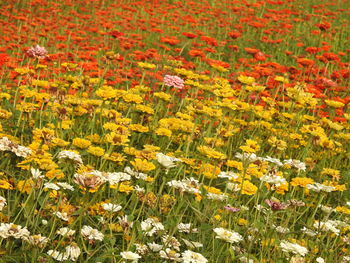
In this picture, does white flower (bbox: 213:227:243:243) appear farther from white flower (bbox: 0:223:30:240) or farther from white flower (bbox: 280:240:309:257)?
white flower (bbox: 0:223:30:240)

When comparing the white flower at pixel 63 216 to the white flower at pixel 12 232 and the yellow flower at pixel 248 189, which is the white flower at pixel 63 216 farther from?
the yellow flower at pixel 248 189

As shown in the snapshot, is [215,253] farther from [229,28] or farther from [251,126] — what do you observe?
[229,28]

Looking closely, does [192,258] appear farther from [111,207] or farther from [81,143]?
[81,143]

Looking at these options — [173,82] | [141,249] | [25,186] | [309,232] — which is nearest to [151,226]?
[141,249]

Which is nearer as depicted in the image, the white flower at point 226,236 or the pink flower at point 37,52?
the white flower at point 226,236

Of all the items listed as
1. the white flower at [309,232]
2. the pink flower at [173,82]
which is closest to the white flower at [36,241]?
the white flower at [309,232]

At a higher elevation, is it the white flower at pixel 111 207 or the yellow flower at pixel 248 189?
the yellow flower at pixel 248 189

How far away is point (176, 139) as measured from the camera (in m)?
3.17

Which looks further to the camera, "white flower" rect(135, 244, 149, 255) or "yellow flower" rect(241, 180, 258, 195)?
"yellow flower" rect(241, 180, 258, 195)

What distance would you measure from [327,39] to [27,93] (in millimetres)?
6458

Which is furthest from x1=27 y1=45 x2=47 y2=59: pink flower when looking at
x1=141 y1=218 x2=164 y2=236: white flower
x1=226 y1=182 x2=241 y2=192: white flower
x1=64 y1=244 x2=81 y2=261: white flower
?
x1=64 y1=244 x2=81 y2=261: white flower

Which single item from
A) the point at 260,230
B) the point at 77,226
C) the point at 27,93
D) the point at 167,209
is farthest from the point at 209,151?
the point at 27,93

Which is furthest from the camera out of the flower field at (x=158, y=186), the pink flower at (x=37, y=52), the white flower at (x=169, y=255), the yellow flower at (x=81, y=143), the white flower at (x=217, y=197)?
the pink flower at (x=37, y=52)

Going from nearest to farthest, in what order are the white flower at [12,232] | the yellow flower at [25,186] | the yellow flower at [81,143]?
the white flower at [12,232]
the yellow flower at [25,186]
the yellow flower at [81,143]
